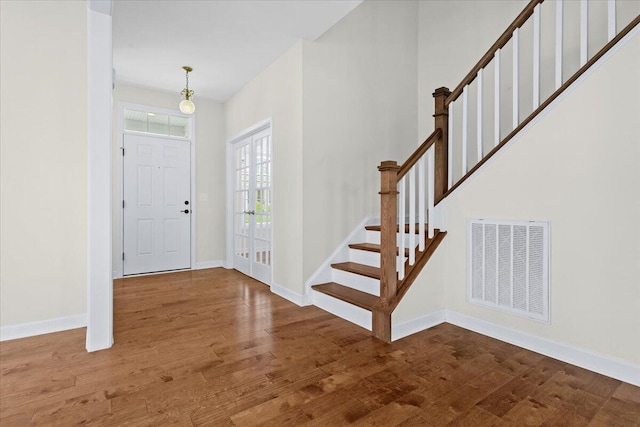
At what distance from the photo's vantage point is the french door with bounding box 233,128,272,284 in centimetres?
410

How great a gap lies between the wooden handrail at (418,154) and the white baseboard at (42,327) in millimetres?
2928

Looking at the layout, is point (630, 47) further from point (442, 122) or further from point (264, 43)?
point (264, 43)

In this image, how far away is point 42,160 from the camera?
2615 millimetres

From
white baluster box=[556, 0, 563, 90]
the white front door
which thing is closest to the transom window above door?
the white front door

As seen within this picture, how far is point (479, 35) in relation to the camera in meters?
3.78

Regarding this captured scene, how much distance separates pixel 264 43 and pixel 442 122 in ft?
6.44

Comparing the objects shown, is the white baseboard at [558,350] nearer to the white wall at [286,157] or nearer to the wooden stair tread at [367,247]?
the wooden stair tread at [367,247]

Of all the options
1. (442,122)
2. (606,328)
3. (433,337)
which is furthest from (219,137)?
(606,328)

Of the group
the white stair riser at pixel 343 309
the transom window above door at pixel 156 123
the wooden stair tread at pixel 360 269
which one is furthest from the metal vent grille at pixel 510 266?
the transom window above door at pixel 156 123

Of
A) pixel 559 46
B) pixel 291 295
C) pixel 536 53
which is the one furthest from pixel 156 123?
pixel 559 46

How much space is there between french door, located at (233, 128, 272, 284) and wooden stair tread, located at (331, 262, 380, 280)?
105 cm

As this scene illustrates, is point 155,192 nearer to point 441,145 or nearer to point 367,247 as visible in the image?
point 367,247

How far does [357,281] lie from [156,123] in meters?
3.80

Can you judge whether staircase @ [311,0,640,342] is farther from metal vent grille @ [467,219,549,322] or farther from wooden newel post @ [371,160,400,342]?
metal vent grille @ [467,219,549,322]
